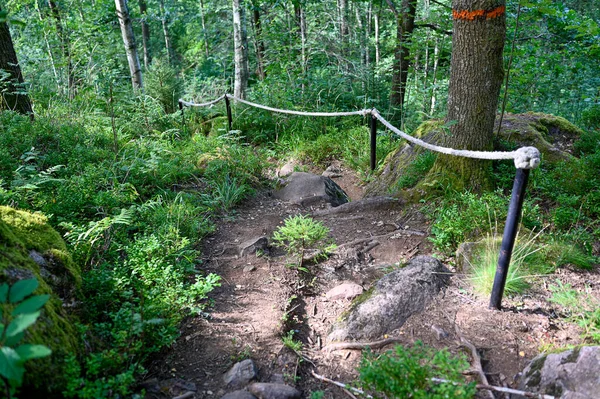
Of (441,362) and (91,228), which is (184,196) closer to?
(91,228)

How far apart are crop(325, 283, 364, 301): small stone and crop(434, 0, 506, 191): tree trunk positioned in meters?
1.84

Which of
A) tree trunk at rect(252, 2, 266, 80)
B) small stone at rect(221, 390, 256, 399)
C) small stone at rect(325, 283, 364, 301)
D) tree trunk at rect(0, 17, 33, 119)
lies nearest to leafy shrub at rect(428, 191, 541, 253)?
small stone at rect(325, 283, 364, 301)

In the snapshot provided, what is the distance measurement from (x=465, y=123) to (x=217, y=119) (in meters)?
6.70

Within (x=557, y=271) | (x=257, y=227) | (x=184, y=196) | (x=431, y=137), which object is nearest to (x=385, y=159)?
(x=431, y=137)

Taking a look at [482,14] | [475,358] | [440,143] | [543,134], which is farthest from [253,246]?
[543,134]

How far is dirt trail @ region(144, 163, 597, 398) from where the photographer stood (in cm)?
276

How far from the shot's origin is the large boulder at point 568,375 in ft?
7.16

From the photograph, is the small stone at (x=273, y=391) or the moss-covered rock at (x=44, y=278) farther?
the small stone at (x=273, y=391)

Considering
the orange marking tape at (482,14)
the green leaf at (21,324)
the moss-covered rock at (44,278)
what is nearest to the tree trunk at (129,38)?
the moss-covered rock at (44,278)

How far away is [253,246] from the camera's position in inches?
180

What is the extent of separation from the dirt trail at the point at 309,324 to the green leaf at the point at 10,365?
3.63 ft

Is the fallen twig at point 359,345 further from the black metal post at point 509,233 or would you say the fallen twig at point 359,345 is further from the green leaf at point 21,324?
the green leaf at point 21,324

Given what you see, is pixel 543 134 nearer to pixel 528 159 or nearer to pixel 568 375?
pixel 528 159

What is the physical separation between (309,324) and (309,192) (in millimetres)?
3172
